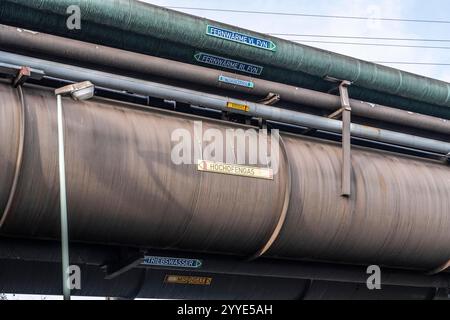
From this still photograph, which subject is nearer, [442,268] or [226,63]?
[226,63]

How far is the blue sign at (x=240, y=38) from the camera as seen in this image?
37.7ft

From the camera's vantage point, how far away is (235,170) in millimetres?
10617

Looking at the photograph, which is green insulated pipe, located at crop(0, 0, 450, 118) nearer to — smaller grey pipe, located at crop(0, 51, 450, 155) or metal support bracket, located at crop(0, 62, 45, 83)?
smaller grey pipe, located at crop(0, 51, 450, 155)

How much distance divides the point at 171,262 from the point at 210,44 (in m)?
3.74

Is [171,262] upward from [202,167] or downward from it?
downward

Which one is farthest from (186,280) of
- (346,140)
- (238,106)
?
(346,140)

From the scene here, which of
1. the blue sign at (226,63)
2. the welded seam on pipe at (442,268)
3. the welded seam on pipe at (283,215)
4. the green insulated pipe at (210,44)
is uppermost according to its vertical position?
the green insulated pipe at (210,44)

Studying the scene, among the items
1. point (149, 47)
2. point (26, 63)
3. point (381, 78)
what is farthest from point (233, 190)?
point (381, 78)

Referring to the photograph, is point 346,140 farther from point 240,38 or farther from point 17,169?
point 17,169

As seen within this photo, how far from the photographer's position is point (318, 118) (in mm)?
12109

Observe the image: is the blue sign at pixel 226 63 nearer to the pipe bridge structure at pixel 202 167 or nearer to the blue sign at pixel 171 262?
the pipe bridge structure at pixel 202 167

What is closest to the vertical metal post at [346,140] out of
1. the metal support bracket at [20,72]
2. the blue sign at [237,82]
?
the blue sign at [237,82]

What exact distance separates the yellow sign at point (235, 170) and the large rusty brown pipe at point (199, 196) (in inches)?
3.8

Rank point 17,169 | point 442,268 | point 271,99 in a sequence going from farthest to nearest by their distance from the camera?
point 442,268, point 271,99, point 17,169
